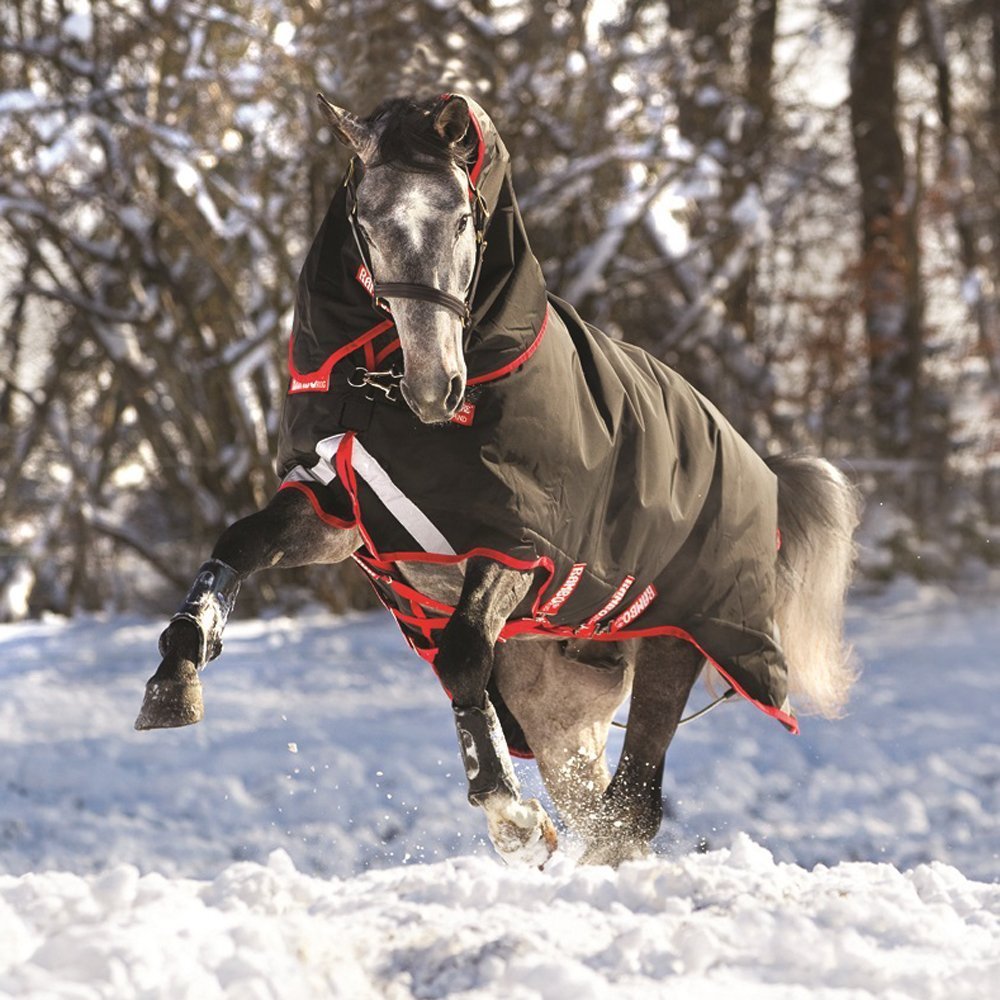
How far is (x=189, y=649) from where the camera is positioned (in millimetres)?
2658

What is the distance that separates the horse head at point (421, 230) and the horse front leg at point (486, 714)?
422 mm

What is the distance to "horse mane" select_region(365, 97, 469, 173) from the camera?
2.56 m

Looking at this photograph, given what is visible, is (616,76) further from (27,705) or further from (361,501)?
(361,501)

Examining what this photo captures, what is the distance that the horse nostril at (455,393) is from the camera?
2.54 m

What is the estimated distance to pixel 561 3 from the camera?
10617mm

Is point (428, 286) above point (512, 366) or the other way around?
above

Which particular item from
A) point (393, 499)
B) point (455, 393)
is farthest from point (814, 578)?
point (455, 393)

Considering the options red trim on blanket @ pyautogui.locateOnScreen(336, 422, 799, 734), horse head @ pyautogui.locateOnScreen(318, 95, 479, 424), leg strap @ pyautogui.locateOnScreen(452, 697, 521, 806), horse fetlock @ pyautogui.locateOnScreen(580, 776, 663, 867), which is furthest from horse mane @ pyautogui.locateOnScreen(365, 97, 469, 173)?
horse fetlock @ pyautogui.locateOnScreen(580, 776, 663, 867)

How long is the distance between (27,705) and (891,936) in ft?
17.0

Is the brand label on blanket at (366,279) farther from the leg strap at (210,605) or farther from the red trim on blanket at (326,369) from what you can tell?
the leg strap at (210,605)

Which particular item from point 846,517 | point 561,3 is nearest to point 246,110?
point 561,3

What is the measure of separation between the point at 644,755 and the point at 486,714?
3.47 feet

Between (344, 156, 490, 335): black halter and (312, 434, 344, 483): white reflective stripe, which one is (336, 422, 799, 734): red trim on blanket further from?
(344, 156, 490, 335): black halter

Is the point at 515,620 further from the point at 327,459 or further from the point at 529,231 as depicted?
the point at 529,231
